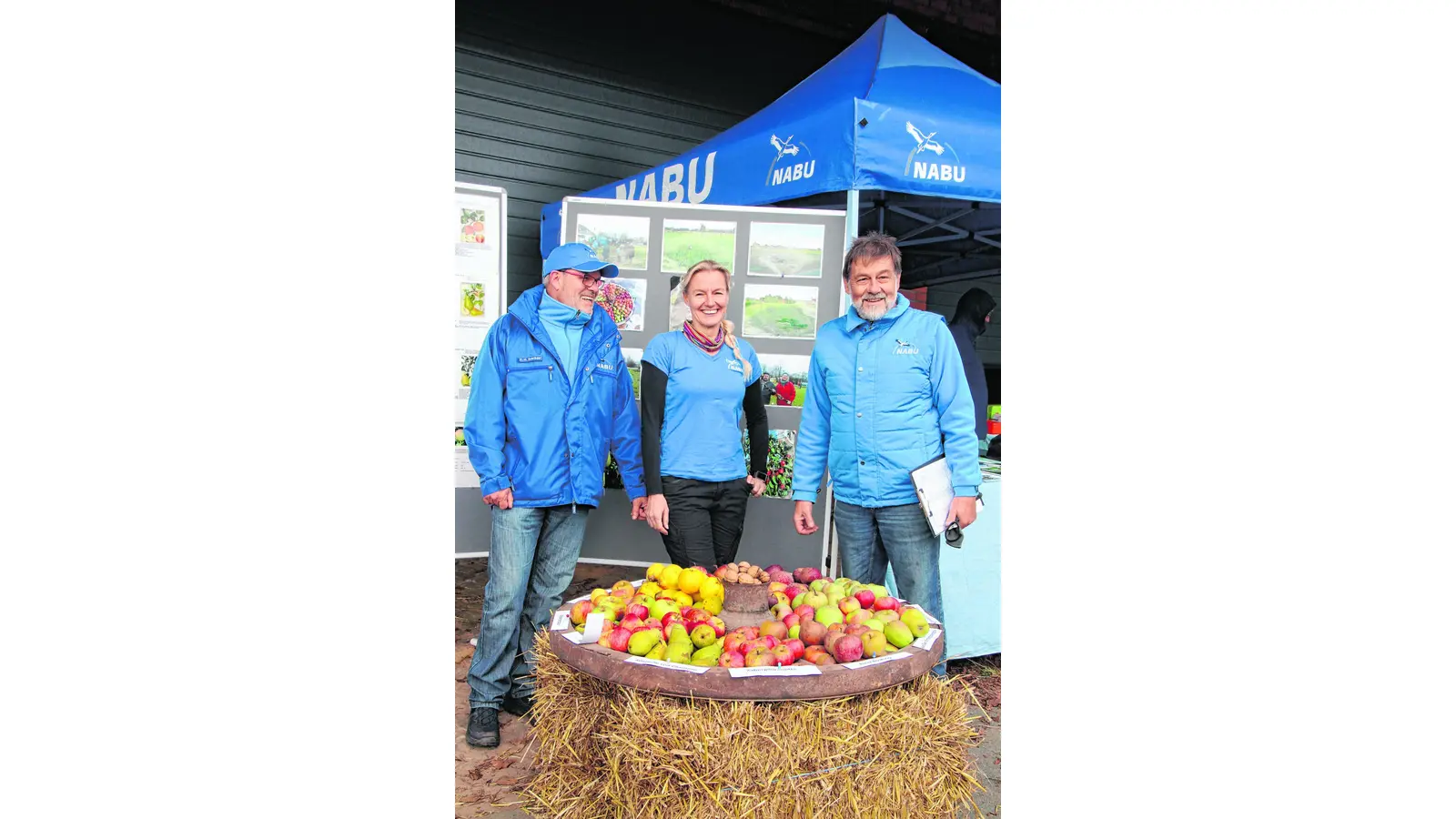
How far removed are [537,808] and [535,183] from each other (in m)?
5.27

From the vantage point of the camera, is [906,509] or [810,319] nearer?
[906,509]

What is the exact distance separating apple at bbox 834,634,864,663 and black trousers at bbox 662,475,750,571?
133cm

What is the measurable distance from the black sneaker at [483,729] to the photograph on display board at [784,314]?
200cm

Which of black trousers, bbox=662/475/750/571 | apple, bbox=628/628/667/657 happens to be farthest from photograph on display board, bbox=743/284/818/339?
apple, bbox=628/628/667/657

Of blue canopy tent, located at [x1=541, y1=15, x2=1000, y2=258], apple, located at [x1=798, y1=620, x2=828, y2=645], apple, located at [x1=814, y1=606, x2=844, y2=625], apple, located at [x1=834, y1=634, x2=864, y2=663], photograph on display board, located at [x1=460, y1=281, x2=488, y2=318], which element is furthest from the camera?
photograph on display board, located at [x1=460, y1=281, x2=488, y2=318]

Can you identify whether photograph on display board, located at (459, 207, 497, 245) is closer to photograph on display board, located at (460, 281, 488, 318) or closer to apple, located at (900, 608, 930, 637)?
photograph on display board, located at (460, 281, 488, 318)

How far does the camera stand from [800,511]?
3.24 meters

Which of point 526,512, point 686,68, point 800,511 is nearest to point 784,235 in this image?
point 800,511

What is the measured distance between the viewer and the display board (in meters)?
4.97

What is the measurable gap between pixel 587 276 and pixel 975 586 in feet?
7.18

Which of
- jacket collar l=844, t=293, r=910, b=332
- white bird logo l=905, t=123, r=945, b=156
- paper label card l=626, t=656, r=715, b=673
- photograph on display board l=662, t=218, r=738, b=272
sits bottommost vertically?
paper label card l=626, t=656, r=715, b=673

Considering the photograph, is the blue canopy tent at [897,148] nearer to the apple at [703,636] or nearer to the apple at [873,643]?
the apple at [873,643]

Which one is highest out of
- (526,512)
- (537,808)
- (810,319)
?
(810,319)

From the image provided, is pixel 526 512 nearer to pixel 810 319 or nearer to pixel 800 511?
pixel 800 511
